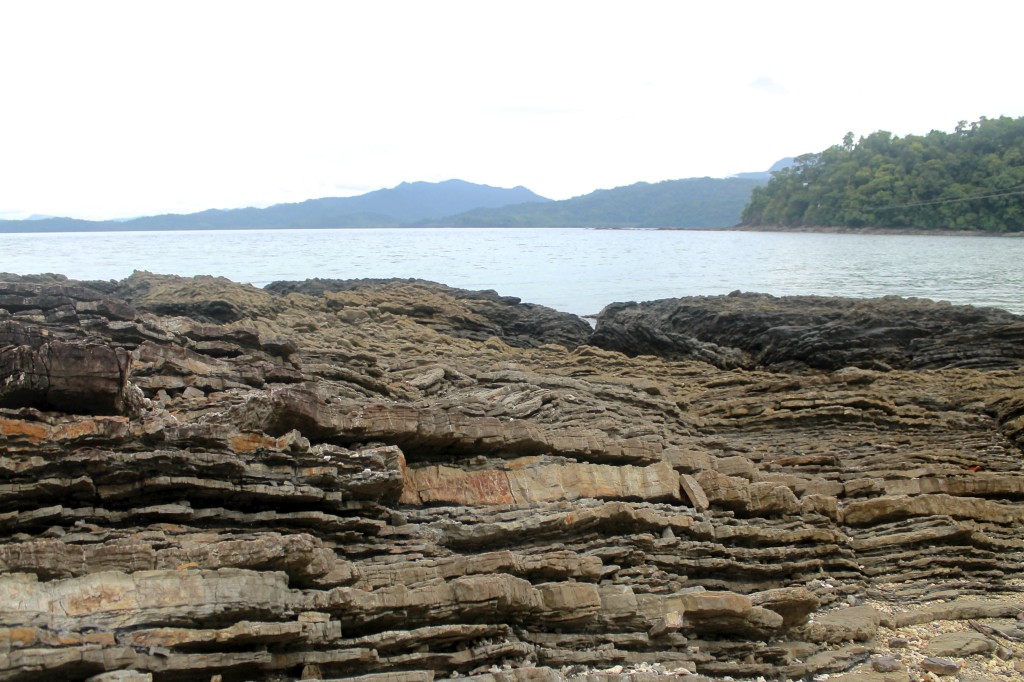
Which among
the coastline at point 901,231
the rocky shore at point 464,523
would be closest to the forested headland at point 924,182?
the coastline at point 901,231

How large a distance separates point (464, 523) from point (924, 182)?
116m

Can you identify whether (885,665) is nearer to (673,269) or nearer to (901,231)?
(673,269)

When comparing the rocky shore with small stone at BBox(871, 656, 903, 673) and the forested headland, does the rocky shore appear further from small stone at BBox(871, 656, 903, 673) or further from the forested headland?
the forested headland

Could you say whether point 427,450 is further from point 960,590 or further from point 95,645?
point 960,590

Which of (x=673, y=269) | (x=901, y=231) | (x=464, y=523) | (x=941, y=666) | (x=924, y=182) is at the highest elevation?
(x=924, y=182)

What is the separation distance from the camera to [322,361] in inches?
565

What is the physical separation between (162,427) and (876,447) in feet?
38.7

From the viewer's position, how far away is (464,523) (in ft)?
27.9

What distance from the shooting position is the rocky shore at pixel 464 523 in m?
6.27

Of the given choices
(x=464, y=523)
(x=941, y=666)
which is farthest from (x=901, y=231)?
(x=464, y=523)

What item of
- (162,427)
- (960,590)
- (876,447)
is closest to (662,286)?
(876,447)

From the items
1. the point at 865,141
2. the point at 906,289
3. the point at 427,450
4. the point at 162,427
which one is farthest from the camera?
the point at 865,141

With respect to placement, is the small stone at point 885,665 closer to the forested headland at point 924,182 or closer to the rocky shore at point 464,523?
the rocky shore at point 464,523

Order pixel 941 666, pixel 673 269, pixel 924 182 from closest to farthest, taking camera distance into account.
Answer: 1. pixel 941 666
2. pixel 673 269
3. pixel 924 182
